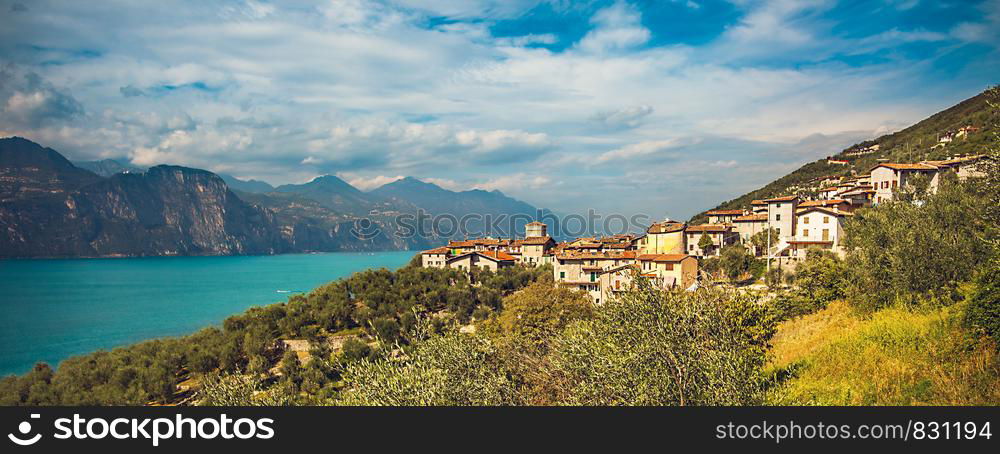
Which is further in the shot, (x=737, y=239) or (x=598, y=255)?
(x=598, y=255)

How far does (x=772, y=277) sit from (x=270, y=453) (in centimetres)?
4254

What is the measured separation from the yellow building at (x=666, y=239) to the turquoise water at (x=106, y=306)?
213 ft

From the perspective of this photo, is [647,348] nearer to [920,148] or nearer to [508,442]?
[508,442]

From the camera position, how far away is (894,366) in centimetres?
1200

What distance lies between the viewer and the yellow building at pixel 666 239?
57.4m

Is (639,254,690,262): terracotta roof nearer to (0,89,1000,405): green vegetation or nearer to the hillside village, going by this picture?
the hillside village

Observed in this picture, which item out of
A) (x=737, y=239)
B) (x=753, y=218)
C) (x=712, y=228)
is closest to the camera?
(x=712, y=228)

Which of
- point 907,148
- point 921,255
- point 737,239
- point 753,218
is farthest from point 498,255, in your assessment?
point 907,148

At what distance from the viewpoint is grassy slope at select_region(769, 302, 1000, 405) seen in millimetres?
10273

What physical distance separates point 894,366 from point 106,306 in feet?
410

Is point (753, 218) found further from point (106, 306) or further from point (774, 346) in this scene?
point (106, 306)

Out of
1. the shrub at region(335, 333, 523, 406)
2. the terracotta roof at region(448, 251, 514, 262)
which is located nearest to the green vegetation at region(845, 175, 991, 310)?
the shrub at region(335, 333, 523, 406)

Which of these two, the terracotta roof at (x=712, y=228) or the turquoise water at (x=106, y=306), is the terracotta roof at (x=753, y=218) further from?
the turquoise water at (x=106, y=306)

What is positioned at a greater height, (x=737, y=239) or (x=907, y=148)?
(x=907, y=148)
